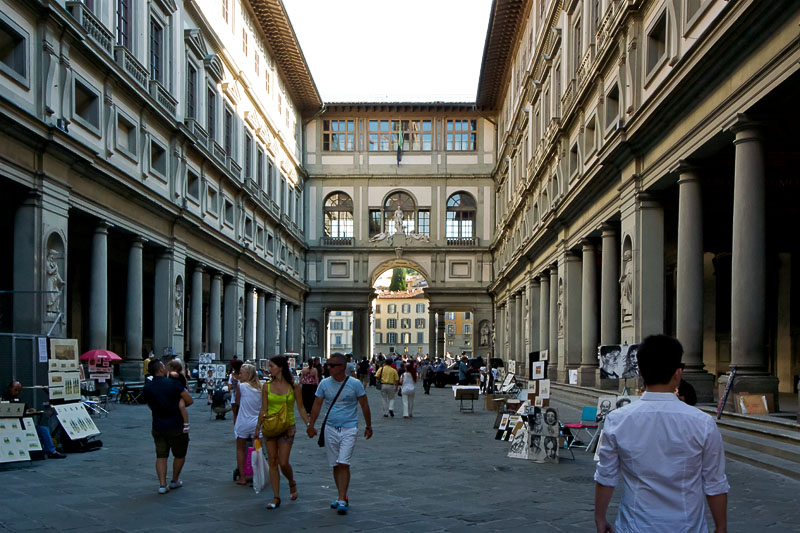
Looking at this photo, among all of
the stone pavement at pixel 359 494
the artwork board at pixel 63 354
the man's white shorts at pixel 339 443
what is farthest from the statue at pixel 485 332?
the man's white shorts at pixel 339 443

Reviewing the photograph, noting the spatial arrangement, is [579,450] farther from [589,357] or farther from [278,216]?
[278,216]

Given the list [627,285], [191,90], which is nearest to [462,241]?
[191,90]

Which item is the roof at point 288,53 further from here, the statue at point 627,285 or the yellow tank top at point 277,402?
the yellow tank top at point 277,402

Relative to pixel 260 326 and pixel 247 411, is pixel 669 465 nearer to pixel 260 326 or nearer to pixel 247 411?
pixel 247 411

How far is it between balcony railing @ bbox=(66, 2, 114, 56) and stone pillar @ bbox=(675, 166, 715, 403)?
15092 mm

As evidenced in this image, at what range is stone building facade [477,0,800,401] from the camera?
1297 cm

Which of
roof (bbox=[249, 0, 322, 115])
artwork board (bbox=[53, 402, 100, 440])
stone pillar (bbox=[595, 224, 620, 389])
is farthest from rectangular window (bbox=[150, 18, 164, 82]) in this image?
stone pillar (bbox=[595, 224, 620, 389])

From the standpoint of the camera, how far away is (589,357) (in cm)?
2550

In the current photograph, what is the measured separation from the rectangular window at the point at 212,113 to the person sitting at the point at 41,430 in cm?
2199

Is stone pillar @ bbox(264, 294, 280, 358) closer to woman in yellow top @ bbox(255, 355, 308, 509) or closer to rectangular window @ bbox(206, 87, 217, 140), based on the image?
rectangular window @ bbox(206, 87, 217, 140)

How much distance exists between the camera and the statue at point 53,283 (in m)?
18.9

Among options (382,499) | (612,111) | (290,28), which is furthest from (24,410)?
(290,28)

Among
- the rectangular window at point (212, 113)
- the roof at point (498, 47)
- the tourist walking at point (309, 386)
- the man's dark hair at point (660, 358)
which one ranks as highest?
the roof at point (498, 47)

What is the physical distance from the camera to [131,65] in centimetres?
2452
